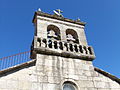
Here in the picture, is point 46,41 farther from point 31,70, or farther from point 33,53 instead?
point 31,70

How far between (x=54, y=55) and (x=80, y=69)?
147cm

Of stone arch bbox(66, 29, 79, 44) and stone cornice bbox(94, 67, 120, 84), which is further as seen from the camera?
stone arch bbox(66, 29, 79, 44)

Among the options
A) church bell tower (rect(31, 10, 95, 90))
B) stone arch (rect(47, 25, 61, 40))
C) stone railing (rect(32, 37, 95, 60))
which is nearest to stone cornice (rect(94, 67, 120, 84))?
church bell tower (rect(31, 10, 95, 90))

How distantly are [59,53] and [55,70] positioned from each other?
997 mm

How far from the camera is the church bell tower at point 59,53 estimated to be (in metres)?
7.22

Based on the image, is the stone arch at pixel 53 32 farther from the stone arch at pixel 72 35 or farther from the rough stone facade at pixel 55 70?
the stone arch at pixel 72 35

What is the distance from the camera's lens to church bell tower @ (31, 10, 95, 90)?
722 centimetres

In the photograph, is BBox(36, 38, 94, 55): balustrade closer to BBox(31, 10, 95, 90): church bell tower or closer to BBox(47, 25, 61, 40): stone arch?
BBox(31, 10, 95, 90): church bell tower

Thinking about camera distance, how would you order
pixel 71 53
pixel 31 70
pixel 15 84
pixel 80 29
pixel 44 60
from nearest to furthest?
pixel 15 84 < pixel 31 70 < pixel 44 60 < pixel 71 53 < pixel 80 29

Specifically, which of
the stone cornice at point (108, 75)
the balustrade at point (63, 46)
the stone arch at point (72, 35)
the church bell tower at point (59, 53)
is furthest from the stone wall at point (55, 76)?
the stone arch at point (72, 35)

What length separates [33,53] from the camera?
26.4 ft

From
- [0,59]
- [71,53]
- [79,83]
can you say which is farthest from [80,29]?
[0,59]

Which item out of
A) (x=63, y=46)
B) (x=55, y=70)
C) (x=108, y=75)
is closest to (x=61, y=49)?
(x=63, y=46)

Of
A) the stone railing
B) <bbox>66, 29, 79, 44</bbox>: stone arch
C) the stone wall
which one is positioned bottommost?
the stone wall
